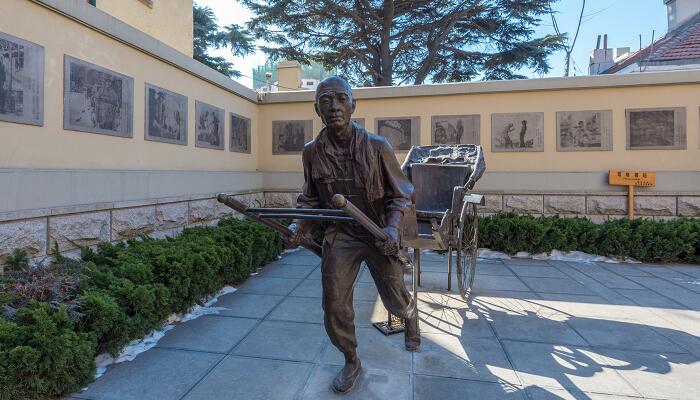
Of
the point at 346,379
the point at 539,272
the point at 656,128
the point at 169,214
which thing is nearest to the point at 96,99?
the point at 169,214

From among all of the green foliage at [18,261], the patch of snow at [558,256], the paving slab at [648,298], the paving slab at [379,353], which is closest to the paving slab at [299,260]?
the patch of snow at [558,256]

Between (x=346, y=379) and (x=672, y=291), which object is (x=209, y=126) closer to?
(x=346, y=379)

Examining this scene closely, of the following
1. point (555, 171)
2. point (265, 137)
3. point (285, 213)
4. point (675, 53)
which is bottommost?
point (285, 213)

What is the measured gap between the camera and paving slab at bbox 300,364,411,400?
110 inches

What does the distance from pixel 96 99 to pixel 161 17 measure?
7.48 metres

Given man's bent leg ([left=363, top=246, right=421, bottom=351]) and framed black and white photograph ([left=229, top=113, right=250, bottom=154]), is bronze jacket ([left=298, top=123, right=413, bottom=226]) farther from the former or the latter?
framed black and white photograph ([left=229, top=113, right=250, bottom=154])

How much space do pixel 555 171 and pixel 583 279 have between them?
3322mm

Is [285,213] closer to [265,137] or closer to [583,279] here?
[583,279]

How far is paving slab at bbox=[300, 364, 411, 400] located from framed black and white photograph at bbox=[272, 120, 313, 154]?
24.3ft

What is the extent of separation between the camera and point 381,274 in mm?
2850

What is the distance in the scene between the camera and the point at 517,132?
8.91 m

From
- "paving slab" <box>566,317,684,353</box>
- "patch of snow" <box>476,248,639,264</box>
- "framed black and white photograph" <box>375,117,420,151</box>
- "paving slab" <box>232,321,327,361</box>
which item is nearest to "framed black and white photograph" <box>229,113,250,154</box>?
Result: "framed black and white photograph" <box>375,117,420,151</box>

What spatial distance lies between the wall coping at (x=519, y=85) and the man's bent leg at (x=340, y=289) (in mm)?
7256

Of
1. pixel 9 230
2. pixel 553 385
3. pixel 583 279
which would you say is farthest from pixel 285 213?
pixel 583 279
